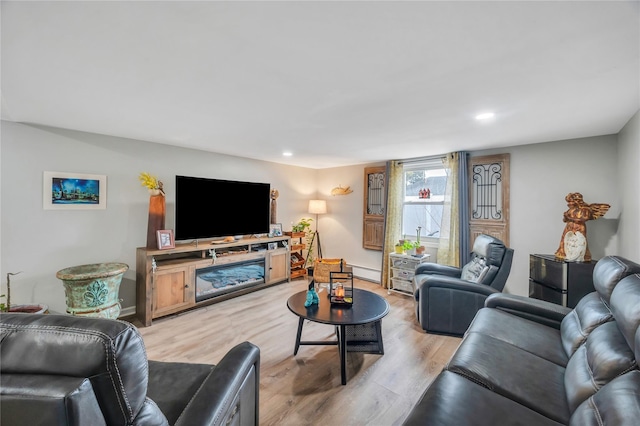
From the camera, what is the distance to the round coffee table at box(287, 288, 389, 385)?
2.17m

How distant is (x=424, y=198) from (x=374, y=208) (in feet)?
3.08

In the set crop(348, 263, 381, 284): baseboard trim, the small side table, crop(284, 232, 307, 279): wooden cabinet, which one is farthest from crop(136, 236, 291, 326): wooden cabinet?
the small side table

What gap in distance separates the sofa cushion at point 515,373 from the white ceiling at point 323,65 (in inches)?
67.0

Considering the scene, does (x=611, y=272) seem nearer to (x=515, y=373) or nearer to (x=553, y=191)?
(x=515, y=373)

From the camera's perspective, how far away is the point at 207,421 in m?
0.97

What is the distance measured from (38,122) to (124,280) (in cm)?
191

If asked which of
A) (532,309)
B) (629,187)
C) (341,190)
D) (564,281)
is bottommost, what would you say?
(532,309)

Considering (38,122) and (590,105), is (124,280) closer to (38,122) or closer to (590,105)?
(38,122)

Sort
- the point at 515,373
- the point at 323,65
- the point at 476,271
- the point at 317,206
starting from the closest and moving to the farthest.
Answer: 1. the point at 515,373
2. the point at 323,65
3. the point at 476,271
4. the point at 317,206

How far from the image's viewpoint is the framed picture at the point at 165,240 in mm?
3242

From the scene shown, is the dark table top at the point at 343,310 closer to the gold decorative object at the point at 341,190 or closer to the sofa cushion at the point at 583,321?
the sofa cushion at the point at 583,321

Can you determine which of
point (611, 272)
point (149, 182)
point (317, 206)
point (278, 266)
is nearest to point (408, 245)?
point (317, 206)

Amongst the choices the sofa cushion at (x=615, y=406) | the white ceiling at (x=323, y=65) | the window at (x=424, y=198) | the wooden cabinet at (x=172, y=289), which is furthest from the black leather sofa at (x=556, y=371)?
the wooden cabinet at (x=172, y=289)

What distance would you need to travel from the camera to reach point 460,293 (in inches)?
109
